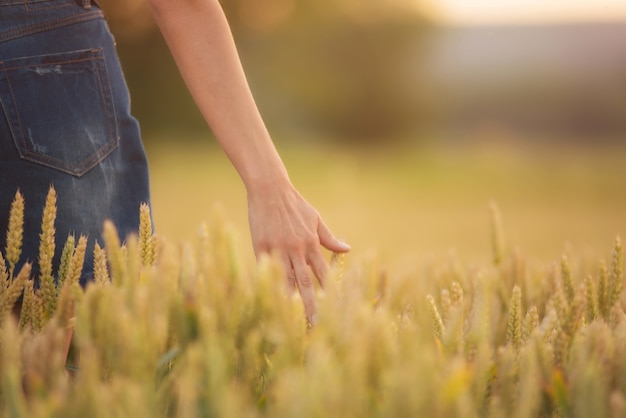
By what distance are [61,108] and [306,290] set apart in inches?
24.4

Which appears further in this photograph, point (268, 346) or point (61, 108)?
point (61, 108)

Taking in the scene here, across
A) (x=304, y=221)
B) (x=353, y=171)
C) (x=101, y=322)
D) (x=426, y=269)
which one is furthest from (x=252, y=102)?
(x=353, y=171)

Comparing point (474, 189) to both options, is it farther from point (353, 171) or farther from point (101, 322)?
point (101, 322)

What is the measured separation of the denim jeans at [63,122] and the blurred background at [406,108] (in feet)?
Answer: 26.3

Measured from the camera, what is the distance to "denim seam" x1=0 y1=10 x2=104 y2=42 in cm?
139

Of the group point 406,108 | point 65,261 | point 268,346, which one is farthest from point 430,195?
point 268,346

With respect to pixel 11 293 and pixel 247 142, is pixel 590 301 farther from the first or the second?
pixel 11 293

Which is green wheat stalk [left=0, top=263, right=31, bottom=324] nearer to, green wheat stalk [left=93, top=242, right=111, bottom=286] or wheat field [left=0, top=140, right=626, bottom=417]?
wheat field [left=0, top=140, right=626, bottom=417]

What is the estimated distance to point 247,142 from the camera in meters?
1.37

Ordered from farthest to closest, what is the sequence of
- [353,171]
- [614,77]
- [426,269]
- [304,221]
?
[614,77] → [353,171] → [426,269] → [304,221]

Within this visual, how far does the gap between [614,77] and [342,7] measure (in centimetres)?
825

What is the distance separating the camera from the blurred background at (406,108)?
12.6 metres

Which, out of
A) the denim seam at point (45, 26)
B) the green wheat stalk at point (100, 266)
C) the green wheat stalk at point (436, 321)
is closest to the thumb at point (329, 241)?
the green wheat stalk at point (436, 321)

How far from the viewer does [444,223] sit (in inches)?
335
